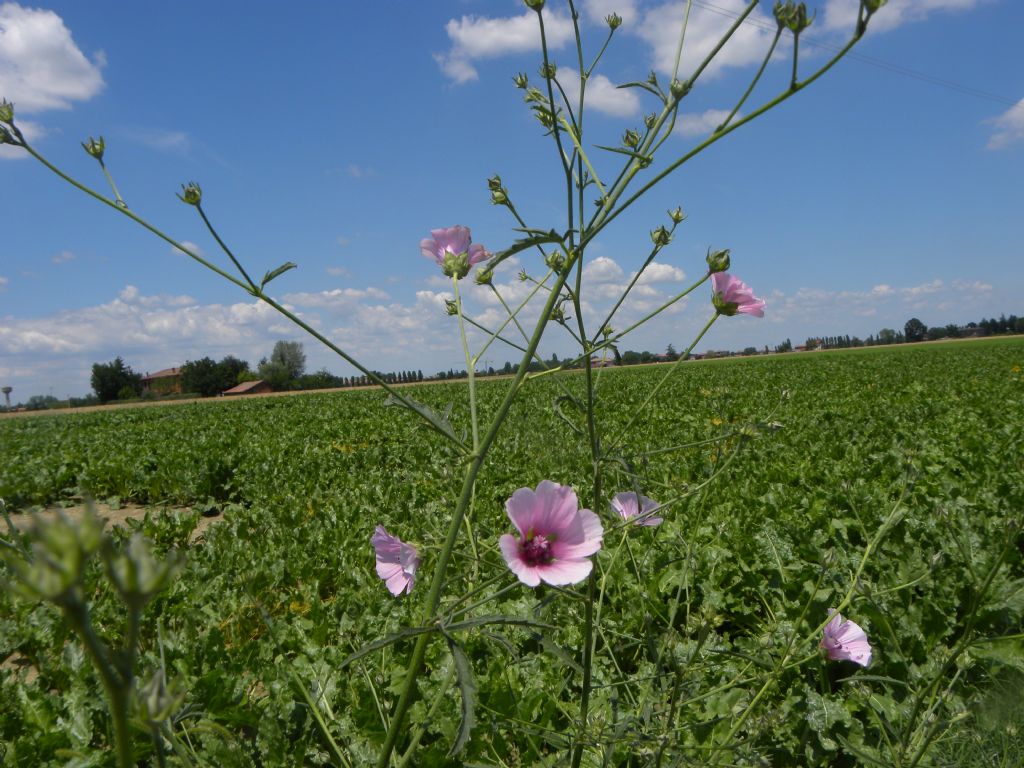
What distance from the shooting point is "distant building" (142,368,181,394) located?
71081 mm

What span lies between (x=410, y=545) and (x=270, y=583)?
227 cm

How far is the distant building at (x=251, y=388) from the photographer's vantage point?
66.6 meters

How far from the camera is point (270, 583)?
3164 millimetres

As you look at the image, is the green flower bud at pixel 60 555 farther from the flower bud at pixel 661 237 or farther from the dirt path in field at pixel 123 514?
the dirt path in field at pixel 123 514

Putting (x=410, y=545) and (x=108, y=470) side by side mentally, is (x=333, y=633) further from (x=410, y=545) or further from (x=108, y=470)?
(x=108, y=470)

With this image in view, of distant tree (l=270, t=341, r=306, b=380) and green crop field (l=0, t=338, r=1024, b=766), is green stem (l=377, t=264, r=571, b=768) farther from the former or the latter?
distant tree (l=270, t=341, r=306, b=380)

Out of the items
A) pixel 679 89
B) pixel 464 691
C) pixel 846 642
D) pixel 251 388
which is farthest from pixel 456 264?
pixel 251 388

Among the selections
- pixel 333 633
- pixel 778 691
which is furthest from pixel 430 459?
pixel 778 691

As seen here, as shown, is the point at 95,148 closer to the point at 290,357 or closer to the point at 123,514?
the point at 123,514

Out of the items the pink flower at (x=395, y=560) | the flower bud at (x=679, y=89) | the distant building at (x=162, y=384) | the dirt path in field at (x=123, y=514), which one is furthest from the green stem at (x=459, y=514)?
the distant building at (x=162, y=384)

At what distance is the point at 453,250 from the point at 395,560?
23.0 inches

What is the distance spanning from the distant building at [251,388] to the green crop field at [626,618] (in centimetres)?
6484

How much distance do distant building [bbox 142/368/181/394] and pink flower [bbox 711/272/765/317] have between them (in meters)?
Result: 75.3

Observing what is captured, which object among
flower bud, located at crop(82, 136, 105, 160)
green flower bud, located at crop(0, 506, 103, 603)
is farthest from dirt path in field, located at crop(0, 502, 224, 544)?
green flower bud, located at crop(0, 506, 103, 603)
